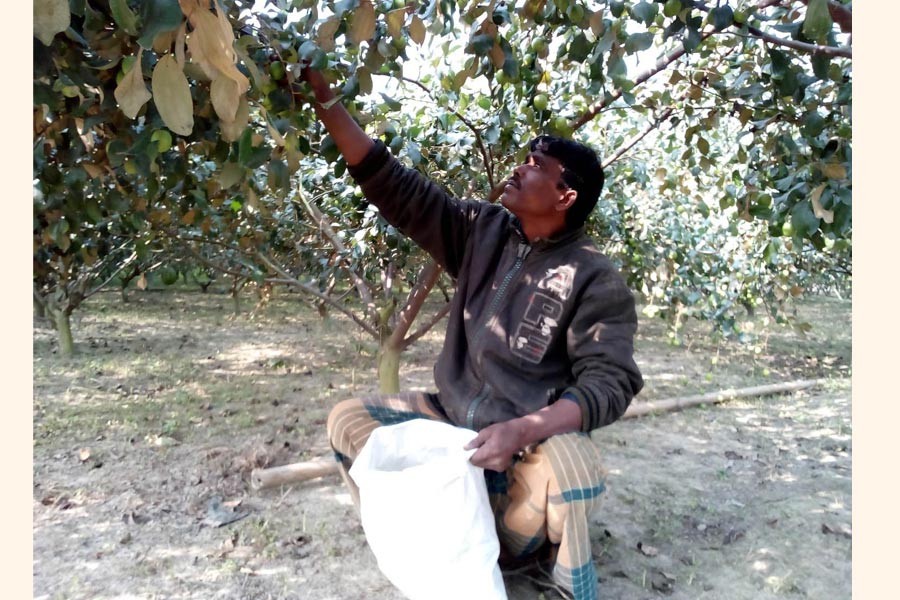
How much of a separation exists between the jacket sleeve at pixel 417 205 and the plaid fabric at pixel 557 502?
2.67ft

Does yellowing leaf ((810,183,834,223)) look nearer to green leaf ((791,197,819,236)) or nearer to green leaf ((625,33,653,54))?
green leaf ((791,197,819,236))

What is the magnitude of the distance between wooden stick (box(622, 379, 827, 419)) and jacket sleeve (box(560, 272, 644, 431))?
216cm

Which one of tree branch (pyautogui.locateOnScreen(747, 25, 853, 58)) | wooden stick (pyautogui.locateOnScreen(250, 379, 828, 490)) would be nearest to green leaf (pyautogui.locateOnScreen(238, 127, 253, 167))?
tree branch (pyautogui.locateOnScreen(747, 25, 853, 58))

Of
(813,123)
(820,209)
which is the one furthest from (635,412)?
(820,209)

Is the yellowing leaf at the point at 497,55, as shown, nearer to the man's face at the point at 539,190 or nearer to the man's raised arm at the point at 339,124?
the man's face at the point at 539,190

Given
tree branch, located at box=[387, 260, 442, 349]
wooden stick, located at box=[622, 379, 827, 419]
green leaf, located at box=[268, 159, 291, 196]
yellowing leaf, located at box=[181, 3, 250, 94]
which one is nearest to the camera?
yellowing leaf, located at box=[181, 3, 250, 94]

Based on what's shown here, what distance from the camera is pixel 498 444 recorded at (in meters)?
1.62

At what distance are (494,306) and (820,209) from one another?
959mm

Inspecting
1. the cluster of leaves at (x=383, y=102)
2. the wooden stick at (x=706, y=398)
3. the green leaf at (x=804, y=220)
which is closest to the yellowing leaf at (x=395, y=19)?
the cluster of leaves at (x=383, y=102)

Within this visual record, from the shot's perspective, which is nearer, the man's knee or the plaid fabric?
the plaid fabric

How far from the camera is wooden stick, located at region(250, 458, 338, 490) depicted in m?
2.86

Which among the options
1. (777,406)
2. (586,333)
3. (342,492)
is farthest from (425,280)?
(777,406)

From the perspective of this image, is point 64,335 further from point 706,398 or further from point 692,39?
point 692,39

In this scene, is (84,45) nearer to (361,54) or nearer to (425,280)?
(361,54)
